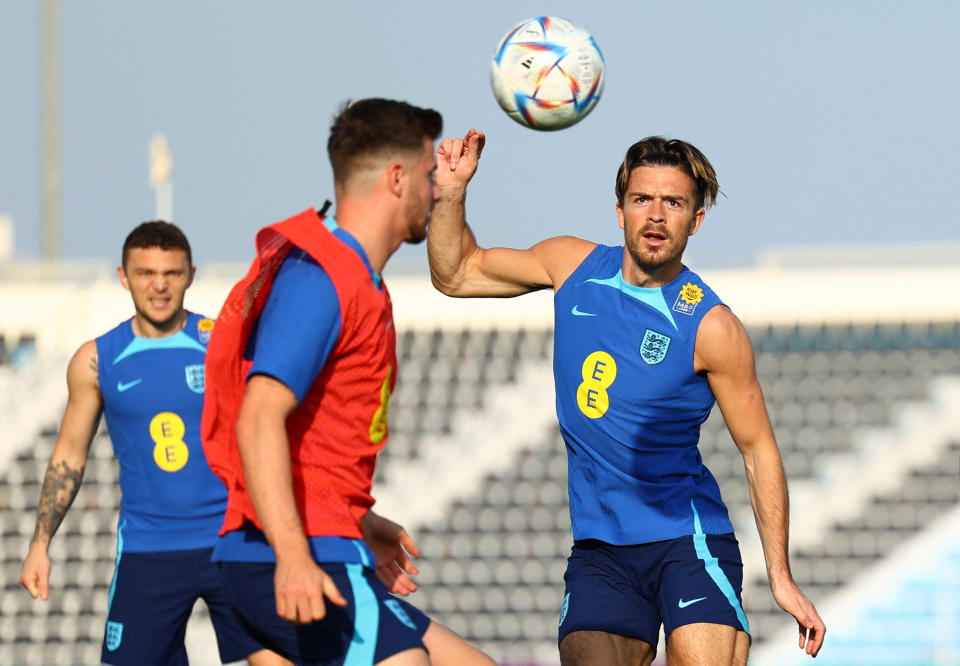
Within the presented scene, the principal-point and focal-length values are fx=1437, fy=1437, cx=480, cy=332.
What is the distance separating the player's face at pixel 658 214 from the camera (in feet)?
17.0

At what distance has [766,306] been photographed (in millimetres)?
19812

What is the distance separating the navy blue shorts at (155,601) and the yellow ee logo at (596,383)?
1854mm

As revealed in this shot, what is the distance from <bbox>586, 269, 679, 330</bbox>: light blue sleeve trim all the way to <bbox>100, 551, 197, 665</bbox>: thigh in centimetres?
224

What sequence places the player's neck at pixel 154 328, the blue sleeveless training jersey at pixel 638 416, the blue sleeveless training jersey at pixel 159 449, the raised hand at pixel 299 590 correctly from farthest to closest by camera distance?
1. the player's neck at pixel 154 328
2. the blue sleeveless training jersey at pixel 159 449
3. the blue sleeveless training jersey at pixel 638 416
4. the raised hand at pixel 299 590

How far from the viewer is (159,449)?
249 inches

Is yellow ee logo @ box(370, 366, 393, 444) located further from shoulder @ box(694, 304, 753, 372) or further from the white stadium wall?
the white stadium wall

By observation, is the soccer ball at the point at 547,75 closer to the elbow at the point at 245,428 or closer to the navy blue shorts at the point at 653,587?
the navy blue shorts at the point at 653,587

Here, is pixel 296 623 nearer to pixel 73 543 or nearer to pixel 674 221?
pixel 674 221

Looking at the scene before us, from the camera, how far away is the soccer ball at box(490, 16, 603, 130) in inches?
232

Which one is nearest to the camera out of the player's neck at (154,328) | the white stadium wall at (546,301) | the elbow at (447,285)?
the elbow at (447,285)

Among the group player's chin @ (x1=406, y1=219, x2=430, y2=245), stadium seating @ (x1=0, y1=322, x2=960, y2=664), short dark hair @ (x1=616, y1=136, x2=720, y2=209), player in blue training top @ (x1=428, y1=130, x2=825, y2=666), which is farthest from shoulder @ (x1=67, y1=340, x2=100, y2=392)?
stadium seating @ (x1=0, y1=322, x2=960, y2=664)

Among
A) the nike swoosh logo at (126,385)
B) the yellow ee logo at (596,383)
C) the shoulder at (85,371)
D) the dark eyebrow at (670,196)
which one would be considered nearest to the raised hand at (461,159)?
the dark eyebrow at (670,196)

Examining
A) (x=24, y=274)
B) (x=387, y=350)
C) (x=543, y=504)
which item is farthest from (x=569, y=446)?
(x=24, y=274)

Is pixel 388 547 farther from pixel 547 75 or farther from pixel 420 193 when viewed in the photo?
pixel 547 75
